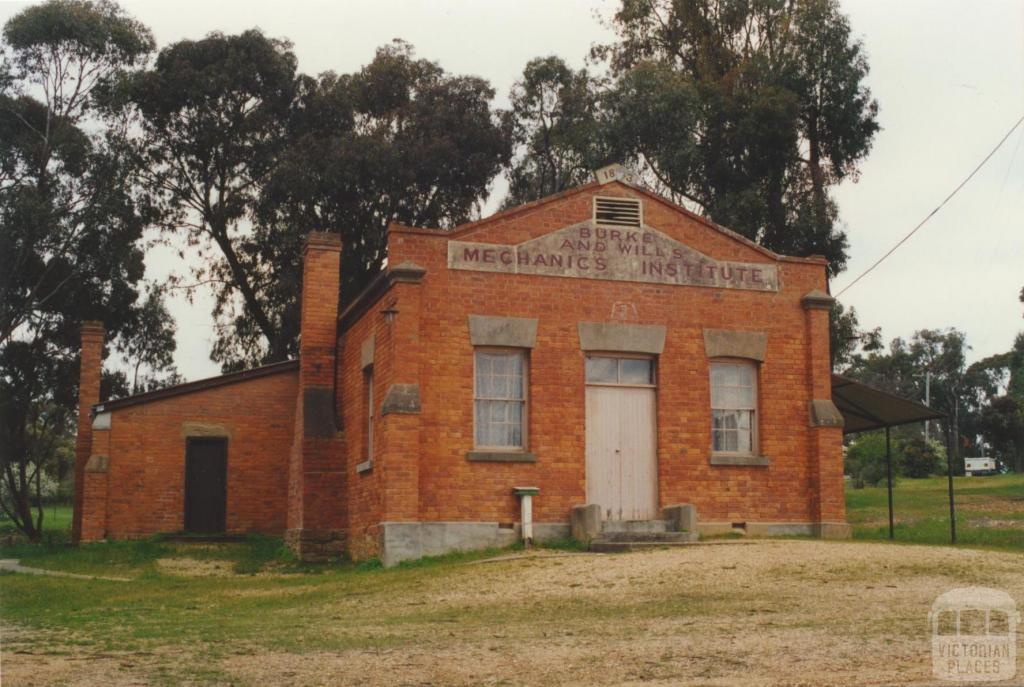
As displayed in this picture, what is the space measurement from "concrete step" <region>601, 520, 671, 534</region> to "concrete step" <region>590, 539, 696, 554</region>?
98cm

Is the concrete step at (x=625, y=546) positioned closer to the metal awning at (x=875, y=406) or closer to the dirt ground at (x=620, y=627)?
the dirt ground at (x=620, y=627)

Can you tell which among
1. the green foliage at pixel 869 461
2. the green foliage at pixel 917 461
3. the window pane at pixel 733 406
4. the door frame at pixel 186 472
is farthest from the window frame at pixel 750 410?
the green foliage at pixel 917 461

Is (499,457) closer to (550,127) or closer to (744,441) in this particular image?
(744,441)

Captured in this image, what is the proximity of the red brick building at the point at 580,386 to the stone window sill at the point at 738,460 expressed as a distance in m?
0.04

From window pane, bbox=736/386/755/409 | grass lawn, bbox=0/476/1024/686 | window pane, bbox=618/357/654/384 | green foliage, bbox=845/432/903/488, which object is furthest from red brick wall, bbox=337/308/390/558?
green foliage, bbox=845/432/903/488

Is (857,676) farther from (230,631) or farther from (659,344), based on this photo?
(659,344)

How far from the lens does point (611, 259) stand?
67.2ft

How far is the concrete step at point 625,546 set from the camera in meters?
18.0

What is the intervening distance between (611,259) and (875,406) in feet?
20.7

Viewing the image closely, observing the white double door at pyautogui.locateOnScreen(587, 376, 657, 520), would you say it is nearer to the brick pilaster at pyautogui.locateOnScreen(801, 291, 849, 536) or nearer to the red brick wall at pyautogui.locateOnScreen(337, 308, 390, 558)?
the brick pilaster at pyautogui.locateOnScreen(801, 291, 849, 536)

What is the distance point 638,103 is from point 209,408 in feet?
50.7

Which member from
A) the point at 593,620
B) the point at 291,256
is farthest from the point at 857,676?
the point at 291,256

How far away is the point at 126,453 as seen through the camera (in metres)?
26.4

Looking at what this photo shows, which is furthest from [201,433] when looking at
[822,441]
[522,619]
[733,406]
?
[522,619]
